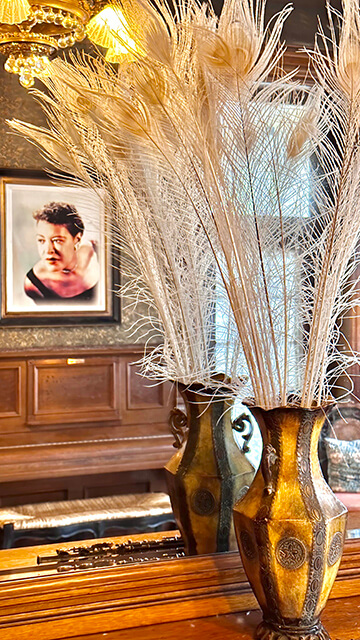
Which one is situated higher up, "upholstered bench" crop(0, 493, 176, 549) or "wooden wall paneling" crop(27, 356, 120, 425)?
"wooden wall paneling" crop(27, 356, 120, 425)

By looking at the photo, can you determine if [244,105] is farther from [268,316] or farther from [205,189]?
[268,316]

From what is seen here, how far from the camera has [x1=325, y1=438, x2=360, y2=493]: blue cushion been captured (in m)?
3.58

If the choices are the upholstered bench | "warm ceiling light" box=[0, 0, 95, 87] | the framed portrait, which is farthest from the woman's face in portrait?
"warm ceiling light" box=[0, 0, 95, 87]

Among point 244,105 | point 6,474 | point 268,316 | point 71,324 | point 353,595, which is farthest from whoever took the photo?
point 71,324

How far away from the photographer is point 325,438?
3699 mm

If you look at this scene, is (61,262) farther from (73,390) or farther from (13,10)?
(13,10)

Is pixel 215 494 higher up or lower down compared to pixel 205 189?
lower down

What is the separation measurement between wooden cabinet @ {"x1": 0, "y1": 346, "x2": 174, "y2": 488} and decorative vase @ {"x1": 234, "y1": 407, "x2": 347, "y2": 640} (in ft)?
8.32

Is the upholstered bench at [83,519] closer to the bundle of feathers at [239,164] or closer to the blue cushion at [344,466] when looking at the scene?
the blue cushion at [344,466]

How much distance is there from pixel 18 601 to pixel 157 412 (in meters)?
2.77

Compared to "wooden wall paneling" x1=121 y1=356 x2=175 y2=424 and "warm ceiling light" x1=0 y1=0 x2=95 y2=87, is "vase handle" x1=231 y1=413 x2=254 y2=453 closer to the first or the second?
"warm ceiling light" x1=0 y1=0 x2=95 y2=87

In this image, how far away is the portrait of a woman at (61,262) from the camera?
12.0 feet

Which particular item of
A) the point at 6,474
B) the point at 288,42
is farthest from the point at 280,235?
the point at 288,42

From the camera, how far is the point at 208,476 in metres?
1.19
